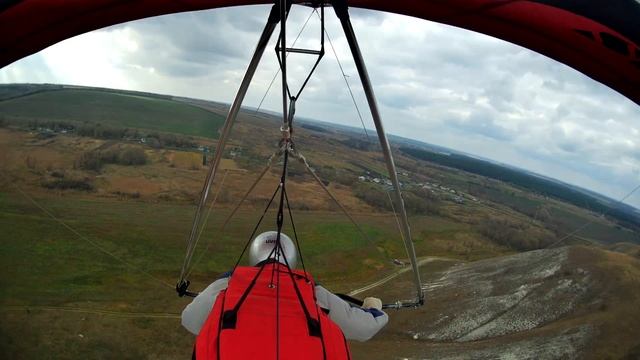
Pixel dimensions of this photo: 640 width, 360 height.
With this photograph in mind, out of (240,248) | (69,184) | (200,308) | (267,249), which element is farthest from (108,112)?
(200,308)

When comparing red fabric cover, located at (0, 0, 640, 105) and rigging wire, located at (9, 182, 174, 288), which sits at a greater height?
red fabric cover, located at (0, 0, 640, 105)

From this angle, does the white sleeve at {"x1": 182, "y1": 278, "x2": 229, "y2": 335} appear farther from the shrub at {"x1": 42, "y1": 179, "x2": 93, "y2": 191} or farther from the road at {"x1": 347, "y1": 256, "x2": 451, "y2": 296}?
the shrub at {"x1": 42, "y1": 179, "x2": 93, "y2": 191}

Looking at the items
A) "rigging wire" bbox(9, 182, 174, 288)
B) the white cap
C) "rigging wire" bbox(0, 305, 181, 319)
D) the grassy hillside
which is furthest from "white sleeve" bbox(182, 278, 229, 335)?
the grassy hillside

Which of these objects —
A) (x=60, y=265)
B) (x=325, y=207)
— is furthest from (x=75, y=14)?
(x=325, y=207)

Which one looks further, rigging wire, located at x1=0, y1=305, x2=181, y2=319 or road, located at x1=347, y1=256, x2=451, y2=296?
road, located at x1=347, y1=256, x2=451, y2=296

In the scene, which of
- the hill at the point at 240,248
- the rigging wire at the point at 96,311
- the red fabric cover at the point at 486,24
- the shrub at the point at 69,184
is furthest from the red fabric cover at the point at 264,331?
the shrub at the point at 69,184

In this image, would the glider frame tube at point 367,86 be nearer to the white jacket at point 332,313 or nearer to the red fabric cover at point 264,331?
the white jacket at point 332,313
